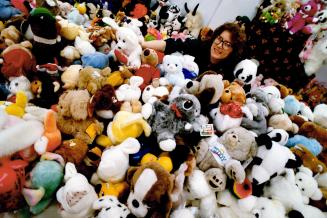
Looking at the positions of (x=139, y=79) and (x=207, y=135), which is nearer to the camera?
(x=207, y=135)

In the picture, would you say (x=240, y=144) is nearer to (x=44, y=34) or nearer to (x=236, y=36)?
(x=236, y=36)

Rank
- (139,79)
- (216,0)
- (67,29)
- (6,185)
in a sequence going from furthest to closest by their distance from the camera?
(216,0), (67,29), (139,79), (6,185)

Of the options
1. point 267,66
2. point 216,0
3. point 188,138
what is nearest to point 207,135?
point 188,138

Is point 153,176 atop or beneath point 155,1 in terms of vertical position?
beneath

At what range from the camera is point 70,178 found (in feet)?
2.51

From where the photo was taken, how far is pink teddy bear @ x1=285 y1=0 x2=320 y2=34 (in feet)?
5.88

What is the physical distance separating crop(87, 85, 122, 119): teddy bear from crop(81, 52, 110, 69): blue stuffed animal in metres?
0.21

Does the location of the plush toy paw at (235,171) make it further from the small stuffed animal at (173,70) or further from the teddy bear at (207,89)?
the small stuffed animal at (173,70)

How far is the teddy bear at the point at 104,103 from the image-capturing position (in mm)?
898

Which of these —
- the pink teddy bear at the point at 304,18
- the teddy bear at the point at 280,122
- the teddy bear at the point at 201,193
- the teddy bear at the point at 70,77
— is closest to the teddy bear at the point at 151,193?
the teddy bear at the point at 201,193

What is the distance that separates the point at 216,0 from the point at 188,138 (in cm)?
157

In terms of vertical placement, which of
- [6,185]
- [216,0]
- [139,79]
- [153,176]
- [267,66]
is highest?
[216,0]

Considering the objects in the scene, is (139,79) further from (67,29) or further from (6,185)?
(6,185)

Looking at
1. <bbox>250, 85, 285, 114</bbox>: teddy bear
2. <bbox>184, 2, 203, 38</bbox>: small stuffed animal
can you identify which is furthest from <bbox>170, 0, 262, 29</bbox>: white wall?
<bbox>250, 85, 285, 114</bbox>: teddy bear
